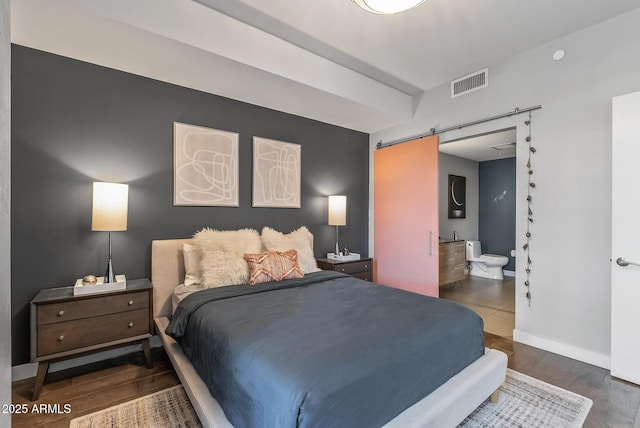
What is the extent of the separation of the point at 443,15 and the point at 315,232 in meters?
2.67

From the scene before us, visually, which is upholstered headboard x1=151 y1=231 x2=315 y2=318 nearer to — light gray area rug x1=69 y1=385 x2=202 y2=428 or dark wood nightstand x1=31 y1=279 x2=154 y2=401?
dark wood nightstand x1=31 y1=279 x2=154 y2=401

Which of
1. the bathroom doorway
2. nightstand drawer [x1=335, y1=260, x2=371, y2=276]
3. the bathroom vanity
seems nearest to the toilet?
the bathroom doorway

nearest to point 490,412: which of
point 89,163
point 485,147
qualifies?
point 89,163

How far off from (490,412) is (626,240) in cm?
167

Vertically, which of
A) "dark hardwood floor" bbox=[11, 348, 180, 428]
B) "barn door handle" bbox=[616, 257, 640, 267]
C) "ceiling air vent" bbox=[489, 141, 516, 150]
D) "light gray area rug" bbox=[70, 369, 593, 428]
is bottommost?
"dark hardwood floor" bbox=[11, 348, 180, 428]

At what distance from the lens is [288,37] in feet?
9.00

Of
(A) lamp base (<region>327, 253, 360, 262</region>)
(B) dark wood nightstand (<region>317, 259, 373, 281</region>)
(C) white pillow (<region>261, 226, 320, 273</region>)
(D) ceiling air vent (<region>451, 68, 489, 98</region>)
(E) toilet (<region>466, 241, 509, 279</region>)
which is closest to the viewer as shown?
Result: (C) white pillow (<region>261, 226, 320, 273</region>)

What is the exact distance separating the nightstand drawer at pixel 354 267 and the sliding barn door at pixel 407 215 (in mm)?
440

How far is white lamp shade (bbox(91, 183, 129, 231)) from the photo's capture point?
229 cm

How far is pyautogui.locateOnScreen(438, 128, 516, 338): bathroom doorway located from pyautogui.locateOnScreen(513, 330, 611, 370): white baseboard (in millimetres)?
1578

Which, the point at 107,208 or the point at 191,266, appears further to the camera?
the point at 191,266

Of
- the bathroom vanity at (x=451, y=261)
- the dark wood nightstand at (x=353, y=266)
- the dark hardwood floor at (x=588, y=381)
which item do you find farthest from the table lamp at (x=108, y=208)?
the bathroom vanity at (x=451, y=261)

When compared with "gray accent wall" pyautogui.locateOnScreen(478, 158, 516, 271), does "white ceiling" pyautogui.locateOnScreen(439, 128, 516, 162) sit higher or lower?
higher

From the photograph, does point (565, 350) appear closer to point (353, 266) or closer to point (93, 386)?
point (353, 266)
